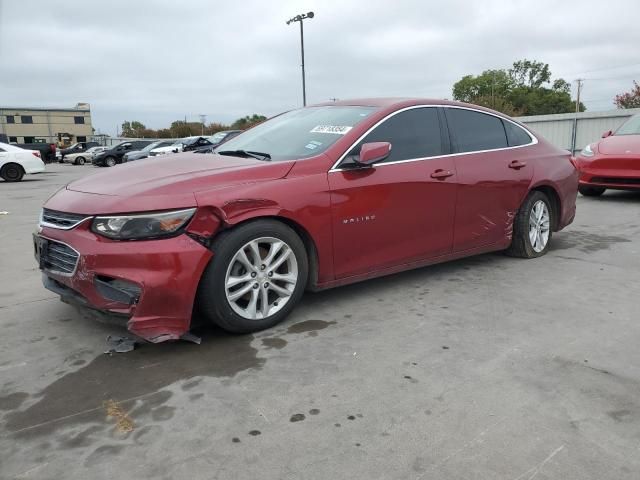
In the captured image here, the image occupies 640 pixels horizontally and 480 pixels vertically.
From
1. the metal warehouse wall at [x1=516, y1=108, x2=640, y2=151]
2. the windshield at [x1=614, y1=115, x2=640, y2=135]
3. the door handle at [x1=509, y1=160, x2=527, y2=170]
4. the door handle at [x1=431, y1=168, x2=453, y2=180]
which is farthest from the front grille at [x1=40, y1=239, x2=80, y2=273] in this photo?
the metal warehouse wall at [x1=516, y1=108, x2=640, y2=151]

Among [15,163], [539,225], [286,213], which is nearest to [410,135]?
[286,213]

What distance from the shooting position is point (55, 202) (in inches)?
139

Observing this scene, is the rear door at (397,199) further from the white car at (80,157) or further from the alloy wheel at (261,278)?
the white car at (80,157)

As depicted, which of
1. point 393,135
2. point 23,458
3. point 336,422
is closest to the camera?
point 23,458

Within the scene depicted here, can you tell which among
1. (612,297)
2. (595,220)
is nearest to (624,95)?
(595,220)

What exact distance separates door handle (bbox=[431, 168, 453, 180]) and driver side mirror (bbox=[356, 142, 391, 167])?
65 centimetres

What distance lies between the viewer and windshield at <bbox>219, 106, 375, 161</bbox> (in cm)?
393

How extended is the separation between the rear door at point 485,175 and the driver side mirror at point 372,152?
3.18 feet

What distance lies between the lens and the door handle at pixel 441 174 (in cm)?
431

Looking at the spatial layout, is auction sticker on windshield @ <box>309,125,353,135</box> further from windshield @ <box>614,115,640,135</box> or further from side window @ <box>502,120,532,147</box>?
windshield @ <box>614,115,640,135</box>

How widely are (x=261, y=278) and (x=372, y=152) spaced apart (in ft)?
3.77

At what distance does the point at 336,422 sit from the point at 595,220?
6.60 metres

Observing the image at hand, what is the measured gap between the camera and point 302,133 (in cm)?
420

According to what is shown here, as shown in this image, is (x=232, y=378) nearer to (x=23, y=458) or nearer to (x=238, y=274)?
(x=238, y=274)
